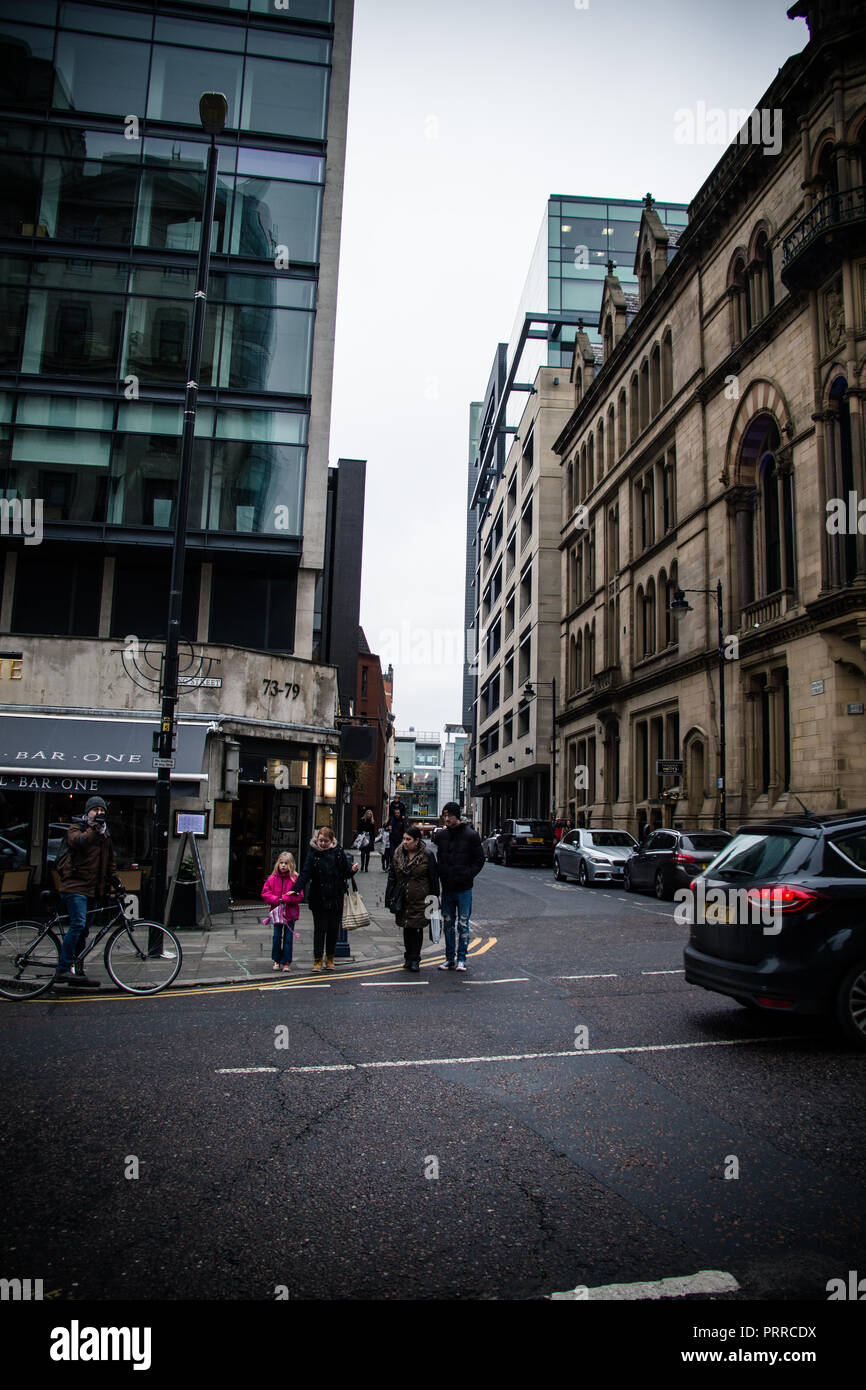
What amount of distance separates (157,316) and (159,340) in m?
0.61

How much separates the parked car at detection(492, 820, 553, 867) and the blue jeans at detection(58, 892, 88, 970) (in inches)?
1151

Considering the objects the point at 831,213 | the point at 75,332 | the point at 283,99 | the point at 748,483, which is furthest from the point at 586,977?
the point at 283,99

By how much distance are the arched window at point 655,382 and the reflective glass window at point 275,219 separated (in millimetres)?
19726

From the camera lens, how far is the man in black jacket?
10922 millimetres

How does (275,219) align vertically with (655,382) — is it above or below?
below

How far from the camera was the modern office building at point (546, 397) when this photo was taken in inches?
2261

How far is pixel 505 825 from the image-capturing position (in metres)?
40.9

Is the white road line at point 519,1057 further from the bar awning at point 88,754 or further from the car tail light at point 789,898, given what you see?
the bar awning at point 88,754

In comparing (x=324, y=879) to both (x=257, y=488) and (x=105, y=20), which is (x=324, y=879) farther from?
(x=105, y=20)

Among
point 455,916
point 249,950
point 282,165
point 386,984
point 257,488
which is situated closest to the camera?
point 386,984

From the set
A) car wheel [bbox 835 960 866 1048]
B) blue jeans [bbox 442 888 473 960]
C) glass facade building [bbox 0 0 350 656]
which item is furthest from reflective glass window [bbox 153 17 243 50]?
car wheel [bbox 835 960 866 1048]

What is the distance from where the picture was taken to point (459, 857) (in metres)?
11.0

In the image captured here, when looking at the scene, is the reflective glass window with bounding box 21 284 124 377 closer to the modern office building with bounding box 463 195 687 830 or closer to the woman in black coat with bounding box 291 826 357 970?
the woman in black coat with bounding box 291 826 357 970
